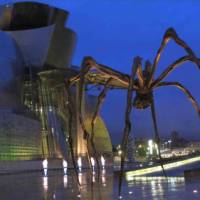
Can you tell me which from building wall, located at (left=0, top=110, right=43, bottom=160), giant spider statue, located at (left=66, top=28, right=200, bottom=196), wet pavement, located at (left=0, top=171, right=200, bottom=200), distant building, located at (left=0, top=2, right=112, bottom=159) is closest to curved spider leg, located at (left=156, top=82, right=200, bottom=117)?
giant spider statue, located at (left=66, top=28, right=200, bottom=196)

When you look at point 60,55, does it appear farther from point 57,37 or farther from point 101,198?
point 101,198

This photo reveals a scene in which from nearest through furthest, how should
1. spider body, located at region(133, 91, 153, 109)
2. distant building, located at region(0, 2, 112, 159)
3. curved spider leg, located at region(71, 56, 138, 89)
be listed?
curved spider leg, located at region(71, 56, 138, 89) < spider body, located at region(133, 91, 153, 109) < distant building, located at region(0, 2, 112, 159)

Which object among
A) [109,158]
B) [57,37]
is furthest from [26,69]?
[109,158]

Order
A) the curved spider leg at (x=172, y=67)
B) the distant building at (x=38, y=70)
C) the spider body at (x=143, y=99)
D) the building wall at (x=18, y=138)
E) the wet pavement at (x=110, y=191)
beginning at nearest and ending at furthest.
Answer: the curved spider leg at (x=172, y=67), the spider body at (x=143, y=99), the wet pavement at (x=110, y=191), the building wall at (x=18, y=138), the distant building at (x=38, y=70)

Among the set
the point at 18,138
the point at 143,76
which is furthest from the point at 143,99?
the point at 18,138

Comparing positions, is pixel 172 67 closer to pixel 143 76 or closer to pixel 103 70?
pixel 143 76

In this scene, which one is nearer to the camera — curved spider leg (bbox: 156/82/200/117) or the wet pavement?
curved spider leg (bbox: 156/82/200/117)

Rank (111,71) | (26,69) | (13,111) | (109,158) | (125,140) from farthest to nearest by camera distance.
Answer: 1. (109,158)
2. (26,69)
3. (13,111)
4. (111,71)
5. (125,140)

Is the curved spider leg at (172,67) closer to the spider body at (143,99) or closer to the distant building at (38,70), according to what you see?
the spider body at (143,99)

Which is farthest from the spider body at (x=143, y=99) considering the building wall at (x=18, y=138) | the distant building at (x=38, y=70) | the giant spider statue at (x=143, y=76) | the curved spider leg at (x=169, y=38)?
the distant building at (x=38, y=70)

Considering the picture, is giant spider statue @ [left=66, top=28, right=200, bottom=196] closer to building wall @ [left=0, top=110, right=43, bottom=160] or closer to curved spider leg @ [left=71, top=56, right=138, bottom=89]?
curved spider leg @ [left=71, top=56, right=138, bottom=89]

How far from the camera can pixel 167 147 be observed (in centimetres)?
9881

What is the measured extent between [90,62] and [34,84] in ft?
155

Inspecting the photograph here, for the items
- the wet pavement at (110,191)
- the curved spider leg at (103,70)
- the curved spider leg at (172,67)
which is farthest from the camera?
the wet pavement at (110,191)
